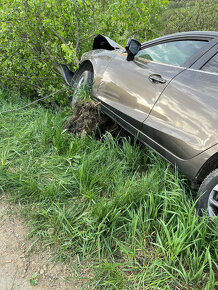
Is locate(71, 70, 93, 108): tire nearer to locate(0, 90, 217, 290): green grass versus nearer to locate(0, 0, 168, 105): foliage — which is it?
locate(0, 0, 168, 105): foliage

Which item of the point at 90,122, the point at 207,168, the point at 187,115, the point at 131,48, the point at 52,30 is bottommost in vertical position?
the point at 90,122

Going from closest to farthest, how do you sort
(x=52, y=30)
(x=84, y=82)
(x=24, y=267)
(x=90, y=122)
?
(x=24, y=267) < (x=90, y=122) < (x=84, y=82) < (x=52, y=30)

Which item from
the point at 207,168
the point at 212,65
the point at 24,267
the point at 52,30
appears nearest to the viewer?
the point at 24,267

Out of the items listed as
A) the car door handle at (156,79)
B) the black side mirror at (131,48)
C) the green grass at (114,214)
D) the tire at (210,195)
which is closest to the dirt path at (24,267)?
the green grass at (114,214)

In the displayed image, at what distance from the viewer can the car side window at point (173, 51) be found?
2.50 meters

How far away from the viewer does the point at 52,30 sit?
469cm

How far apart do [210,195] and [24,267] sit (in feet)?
4.85

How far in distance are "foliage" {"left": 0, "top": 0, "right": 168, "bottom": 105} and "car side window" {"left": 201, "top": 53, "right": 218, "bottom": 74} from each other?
94.5 inches

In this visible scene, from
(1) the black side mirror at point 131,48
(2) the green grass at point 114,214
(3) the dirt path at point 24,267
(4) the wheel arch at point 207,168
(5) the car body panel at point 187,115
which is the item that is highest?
(1) the black side mirror at point 131,48

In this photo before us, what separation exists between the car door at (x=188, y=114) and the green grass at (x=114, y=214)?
0.32 meters

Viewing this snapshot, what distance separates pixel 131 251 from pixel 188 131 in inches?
41.2

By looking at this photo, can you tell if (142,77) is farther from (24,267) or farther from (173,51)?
(24,267)

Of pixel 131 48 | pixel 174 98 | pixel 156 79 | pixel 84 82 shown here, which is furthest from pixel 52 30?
pixel 174 98

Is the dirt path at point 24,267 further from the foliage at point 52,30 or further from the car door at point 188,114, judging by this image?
the foliage at point 52,30
